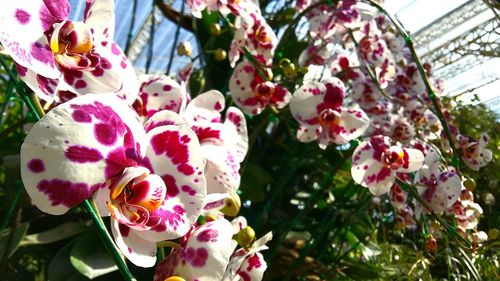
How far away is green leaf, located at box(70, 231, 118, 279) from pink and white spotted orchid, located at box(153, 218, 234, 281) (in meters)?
0.40

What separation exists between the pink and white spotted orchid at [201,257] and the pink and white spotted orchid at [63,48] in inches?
4.1

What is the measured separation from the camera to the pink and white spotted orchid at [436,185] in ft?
2.43

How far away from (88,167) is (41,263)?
0.85 m

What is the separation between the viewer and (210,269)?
0.33 metres

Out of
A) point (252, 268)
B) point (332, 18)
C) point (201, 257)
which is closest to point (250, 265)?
point (252, 268)

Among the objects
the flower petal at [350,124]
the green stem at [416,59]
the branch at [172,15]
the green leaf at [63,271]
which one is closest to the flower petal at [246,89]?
the flower petal at [350,124]

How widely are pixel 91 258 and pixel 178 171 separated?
1.59 ft

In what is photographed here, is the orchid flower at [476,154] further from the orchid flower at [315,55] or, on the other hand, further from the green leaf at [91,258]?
the green leaf at [91,258]

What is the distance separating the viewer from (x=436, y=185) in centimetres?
76

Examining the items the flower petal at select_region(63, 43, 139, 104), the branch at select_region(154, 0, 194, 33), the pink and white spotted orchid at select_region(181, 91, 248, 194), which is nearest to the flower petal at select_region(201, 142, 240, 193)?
the pink and white spotted orchid at select_region(181, 91, 248, 194)

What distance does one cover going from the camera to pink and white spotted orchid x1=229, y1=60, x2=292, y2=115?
31.9 inches

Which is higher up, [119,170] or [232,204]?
[119,170]

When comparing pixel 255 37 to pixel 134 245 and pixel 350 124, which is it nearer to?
pixel 350 124

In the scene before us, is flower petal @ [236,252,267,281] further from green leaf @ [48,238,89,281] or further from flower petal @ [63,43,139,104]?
green leaf @ [48,238,89,281]
